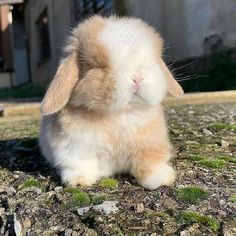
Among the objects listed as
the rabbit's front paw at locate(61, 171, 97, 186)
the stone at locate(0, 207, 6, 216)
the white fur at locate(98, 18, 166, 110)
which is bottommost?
the stone at locate(0, 207, 6, 216)

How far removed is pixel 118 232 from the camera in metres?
1.88

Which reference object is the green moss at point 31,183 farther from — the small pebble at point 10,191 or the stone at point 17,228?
the stone at point 17,228

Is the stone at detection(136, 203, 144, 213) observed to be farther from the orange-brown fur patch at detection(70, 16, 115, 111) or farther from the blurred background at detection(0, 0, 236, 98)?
the blurred background at detection(0, 0, 236, 98)

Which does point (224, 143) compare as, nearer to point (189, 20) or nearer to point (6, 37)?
point (189, 20)

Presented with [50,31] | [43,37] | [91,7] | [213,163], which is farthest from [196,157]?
[43,37]

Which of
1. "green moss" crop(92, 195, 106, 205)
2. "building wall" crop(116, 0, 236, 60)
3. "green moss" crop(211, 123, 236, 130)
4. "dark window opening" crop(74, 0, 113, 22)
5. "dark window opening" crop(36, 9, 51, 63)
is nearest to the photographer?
"green moss" crop(92, 195, 106, 205)

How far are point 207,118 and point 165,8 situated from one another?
4824 millimetres

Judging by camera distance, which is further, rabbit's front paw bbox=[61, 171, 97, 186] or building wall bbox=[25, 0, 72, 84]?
building wall bbox=[25, 0, 72, 84]

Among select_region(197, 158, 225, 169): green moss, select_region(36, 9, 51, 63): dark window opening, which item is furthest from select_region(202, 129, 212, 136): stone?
select_region(36, 9, 51, 63): dark window opening

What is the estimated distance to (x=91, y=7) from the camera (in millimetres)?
12523

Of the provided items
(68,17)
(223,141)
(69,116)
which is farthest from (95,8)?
(69,116)

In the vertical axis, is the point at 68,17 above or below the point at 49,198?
above

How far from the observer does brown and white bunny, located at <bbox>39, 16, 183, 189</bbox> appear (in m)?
2.04

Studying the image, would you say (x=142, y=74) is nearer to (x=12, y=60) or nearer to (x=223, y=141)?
(x=223, y=141)
